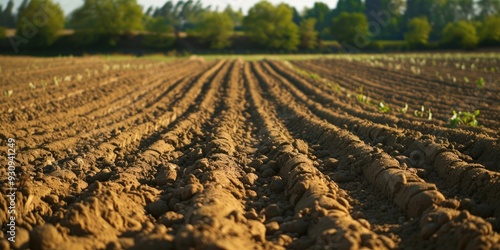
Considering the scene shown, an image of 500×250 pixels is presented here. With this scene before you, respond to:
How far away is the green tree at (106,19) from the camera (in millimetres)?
62763

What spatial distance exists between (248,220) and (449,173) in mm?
2418

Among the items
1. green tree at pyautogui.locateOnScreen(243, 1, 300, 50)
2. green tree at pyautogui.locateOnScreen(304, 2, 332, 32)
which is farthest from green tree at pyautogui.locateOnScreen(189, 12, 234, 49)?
green tree at pyautogui.locateOnScreen(304, 2, 332, 32)

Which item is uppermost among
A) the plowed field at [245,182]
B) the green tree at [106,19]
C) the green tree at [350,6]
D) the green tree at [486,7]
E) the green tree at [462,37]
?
the green tree at [350,6]

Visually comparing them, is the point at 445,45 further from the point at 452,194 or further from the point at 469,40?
the point at 452,194

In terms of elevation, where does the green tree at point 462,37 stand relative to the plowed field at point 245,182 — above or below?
above

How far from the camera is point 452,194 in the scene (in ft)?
13.6

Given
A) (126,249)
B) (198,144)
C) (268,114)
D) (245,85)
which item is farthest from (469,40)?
(126,249)

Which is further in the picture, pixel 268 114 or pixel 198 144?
pixel 268 114

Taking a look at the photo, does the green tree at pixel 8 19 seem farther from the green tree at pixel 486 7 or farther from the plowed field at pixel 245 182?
the green tree at pixel 486 7

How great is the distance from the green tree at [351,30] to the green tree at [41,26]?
40.2 metres

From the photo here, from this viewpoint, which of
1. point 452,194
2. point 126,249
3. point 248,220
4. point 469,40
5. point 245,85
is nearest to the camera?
point 126,249

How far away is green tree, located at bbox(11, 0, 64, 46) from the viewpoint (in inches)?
1987

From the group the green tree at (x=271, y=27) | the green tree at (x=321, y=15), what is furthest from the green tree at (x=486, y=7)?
the green tree at (x=271, y=27)

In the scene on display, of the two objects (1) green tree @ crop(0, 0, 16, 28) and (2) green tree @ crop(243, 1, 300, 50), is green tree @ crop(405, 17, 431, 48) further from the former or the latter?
(1) green tree @ crop(0, 0, 16, 28)
